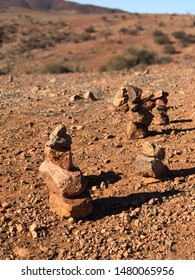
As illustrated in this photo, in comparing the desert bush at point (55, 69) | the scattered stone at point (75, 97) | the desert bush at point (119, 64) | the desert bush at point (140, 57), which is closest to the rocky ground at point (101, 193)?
the scattered stone at point (75, 97)

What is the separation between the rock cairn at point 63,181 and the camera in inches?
192

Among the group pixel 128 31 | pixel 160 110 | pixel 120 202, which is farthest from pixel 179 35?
pixel 120 202

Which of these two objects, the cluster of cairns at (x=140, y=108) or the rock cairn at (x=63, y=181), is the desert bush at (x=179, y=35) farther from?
the rock cairn at (x=63, y=181)

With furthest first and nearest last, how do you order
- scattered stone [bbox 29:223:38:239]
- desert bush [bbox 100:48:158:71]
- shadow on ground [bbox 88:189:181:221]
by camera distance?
desert bush [bbox 100:48:158:71]
shadow on ground [bbox 88:189:181:221]
scattered stone [bbox 29:223:38:239]

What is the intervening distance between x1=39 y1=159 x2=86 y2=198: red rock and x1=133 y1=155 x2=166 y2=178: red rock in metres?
0.94

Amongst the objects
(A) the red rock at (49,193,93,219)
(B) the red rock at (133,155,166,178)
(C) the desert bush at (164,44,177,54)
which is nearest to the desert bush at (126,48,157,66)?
(C) the desert bush at (164,44,177,54)

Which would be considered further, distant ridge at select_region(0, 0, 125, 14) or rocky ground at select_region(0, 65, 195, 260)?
distant ridge at select_region(0, 0, 125, 14)

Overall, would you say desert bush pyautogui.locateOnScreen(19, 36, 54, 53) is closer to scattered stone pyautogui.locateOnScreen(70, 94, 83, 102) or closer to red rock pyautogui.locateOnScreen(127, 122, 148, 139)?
scattered stone pyautogui.locateOnScreen(70, 94, 83, 102)

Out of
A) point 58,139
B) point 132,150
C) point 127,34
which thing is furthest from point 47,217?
point 127,34

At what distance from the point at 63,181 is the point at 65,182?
0.02m

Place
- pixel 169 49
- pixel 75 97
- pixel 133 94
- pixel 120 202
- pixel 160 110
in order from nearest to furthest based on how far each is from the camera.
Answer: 1. pixel 120 202
2. pixel 133 94
3. pixel 160 110
4. pixel 75 97
5. pixel 169 49

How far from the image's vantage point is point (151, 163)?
216 inches

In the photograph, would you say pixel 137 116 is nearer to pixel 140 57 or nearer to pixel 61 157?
pixel 61 157

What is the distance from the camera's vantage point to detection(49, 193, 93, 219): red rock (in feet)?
15.9
